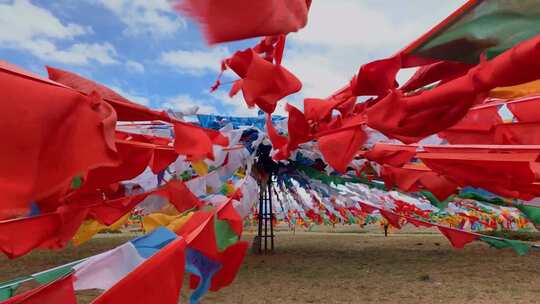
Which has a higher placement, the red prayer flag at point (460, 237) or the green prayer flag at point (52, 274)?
the green prayer flag at point (52, 274)

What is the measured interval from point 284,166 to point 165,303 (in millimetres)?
7933

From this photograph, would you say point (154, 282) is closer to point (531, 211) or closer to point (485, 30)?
point (485, 30)

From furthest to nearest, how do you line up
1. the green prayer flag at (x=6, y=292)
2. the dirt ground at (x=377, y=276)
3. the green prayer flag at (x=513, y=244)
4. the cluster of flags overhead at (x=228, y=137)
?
the dirt ground at (x=377, y=276) < the green prayer flag at (x=513, y=244) < the green prayer flag at (x=6, y=292) < the cluster of flags overhead at (x=228, y=137)

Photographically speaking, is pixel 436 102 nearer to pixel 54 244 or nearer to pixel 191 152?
pixel 191 152

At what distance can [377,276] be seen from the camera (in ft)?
25.7

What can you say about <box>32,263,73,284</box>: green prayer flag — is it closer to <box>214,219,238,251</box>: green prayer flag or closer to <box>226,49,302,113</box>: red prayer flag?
<box>214,219,238,251</box>: green prayer flag

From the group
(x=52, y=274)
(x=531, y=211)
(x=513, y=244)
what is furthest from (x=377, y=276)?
(x=52, y=274)

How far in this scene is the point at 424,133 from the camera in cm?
196

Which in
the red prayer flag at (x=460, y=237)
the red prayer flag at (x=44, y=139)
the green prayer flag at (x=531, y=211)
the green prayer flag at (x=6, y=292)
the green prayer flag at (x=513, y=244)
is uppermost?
the red prayer flag at (x=44, y=139)

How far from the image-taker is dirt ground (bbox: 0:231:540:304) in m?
6.31

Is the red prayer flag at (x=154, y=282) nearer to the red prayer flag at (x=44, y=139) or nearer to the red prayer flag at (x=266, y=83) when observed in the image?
the red prayer flag at (x=44, y=139)

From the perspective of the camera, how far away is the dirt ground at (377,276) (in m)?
6.31

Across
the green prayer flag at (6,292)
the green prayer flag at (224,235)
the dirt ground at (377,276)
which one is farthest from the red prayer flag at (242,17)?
the dirt ground at (377,276)

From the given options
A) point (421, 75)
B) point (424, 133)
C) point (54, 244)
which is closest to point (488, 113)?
point (421, 75)
